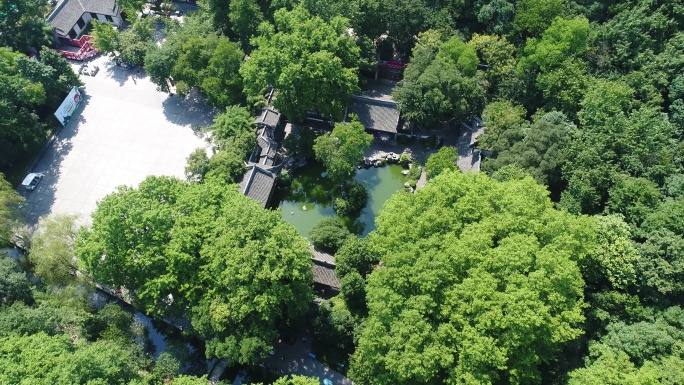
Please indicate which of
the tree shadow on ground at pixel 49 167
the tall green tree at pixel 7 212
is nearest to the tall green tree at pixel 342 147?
the tall green tree at pixel 7 212

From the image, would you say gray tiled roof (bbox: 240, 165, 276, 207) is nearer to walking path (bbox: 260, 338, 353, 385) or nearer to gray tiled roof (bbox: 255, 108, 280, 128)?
gray tiled roof (bbox: 255, 108, 280, 128)

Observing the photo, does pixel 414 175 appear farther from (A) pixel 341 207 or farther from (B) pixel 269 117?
(B) pixel 269 117

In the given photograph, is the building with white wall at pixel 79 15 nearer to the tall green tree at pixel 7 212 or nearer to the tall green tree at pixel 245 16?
the tall green tree at pixel 245 16

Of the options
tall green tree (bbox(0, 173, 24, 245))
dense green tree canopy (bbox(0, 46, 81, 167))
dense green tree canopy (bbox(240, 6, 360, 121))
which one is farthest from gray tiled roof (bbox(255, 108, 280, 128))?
tall green tree (bbox(0, 173, 24, 245))

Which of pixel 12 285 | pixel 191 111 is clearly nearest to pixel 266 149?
pixel 191 111

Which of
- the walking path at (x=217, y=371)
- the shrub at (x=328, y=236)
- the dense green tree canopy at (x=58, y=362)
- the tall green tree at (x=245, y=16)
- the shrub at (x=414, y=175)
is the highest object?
the tall green tree at (x=245, y=16)

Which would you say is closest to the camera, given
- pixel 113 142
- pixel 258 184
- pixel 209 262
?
pixel 209 262

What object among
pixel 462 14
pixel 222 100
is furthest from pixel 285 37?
pixel 462 14
